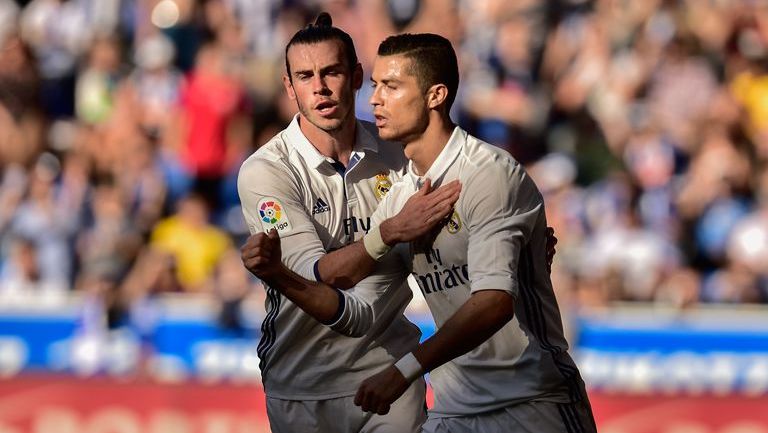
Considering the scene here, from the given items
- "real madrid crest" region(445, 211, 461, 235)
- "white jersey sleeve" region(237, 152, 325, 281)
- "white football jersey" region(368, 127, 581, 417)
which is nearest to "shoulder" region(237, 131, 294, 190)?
"white jersey sleeve" region(237, 152, 325, 281)

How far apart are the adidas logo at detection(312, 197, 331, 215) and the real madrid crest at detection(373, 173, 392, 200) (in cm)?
25

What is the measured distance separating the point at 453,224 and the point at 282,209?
1000 millimetres

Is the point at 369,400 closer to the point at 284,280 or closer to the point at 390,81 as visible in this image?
the point at 284,280

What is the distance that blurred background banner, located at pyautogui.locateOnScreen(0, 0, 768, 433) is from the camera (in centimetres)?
1199

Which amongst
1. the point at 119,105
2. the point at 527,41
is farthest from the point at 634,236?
the point at 119,105

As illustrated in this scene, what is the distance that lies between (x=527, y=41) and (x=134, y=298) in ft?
14.8

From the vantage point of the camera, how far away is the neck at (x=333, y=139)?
251 inches

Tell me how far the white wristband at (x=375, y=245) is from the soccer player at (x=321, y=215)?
33cm

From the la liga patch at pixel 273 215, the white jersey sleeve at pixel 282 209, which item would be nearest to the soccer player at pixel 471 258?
the white jersey sleeve at pixel 282 209

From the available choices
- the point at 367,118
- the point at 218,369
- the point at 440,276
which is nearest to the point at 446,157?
the point at 440,276

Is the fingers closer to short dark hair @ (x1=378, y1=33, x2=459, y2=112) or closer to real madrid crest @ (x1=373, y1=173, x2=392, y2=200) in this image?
short dark hair @ (x1=378, y1=33, x2=459, y2=112)

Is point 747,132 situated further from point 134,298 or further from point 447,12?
point 134,298

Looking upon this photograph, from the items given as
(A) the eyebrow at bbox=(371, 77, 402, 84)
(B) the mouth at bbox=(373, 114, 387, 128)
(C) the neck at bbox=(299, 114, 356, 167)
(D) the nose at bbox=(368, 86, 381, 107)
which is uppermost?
(C) the neck at bbox=(299, 114, 356, 167)

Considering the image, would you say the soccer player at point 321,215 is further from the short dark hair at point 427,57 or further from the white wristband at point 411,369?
the white wristband at point 411,369
